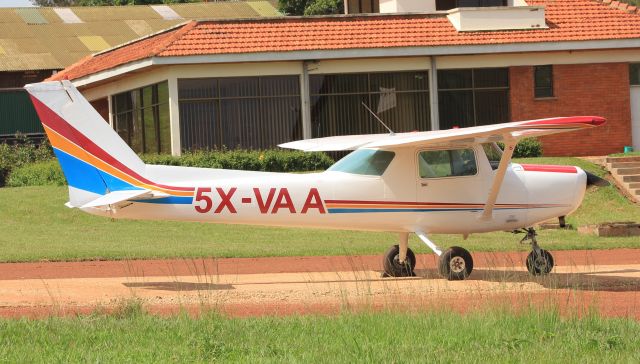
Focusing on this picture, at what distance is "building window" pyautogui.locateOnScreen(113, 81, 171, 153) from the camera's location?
35906mm

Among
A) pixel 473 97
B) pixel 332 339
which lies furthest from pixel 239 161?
pixel 332 339

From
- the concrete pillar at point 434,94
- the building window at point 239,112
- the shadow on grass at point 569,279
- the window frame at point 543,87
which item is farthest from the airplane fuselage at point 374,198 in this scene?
the window frame at point 543,87

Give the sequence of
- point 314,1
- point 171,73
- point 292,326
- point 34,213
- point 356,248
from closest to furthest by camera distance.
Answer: point 292,326 → point 356,248 → point 34,213 → point 171,73 → point 314,1

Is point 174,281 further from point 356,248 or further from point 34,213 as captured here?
point 34,213

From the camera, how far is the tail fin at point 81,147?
15648 millimetres

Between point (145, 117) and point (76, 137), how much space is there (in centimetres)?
2187

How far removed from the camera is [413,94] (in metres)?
36.7

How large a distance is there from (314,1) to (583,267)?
38829mm

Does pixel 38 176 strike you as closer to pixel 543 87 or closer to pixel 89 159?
pixel 543 87

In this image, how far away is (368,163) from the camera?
17.1 metres

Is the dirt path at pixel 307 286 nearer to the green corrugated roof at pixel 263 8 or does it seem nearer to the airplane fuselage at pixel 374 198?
the airplane fuselage at pixel 374 198

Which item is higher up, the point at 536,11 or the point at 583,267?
the point at 536,11

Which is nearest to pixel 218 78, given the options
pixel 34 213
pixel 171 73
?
pixel 171 73

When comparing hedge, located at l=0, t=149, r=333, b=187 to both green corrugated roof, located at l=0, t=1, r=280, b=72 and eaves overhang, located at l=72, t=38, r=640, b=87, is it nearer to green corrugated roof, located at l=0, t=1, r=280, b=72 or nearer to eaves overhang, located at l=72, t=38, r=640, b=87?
eaves overhang, located at l=72, t=38, r=640, b=87
